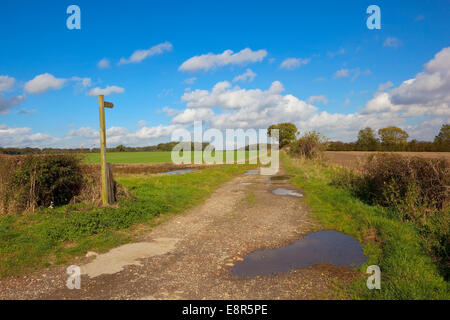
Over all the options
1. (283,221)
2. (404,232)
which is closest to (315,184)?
(283,221)

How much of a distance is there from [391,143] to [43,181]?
102 m

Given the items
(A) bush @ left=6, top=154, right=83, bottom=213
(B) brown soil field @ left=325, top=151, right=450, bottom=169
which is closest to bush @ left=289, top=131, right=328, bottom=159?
(B) brown soil field @ left=325, top=151, right=450, bottom=169

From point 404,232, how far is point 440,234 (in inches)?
28.5

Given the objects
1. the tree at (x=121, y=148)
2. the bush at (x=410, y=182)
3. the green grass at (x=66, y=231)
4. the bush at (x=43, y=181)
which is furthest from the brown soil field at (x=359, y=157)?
the tree at (x=121, y=148)

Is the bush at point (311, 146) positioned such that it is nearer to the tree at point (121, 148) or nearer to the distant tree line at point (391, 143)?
the distant tree line at point (391, 143)

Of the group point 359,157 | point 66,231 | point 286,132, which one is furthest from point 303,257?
point 286,132

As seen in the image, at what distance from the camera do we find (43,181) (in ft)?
31.6

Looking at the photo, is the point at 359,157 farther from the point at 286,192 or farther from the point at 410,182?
the point at 286,192

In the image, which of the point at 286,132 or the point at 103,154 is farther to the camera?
the point at 286,132

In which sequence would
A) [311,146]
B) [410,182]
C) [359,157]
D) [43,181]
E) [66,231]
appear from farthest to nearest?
1. [311,146]
2. [359,157]
3. [43,181]
4. [410,182]
5. [66,231]

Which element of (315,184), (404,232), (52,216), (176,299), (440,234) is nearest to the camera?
(176,299)

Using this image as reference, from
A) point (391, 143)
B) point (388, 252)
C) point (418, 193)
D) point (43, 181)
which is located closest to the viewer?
point (388, 252)
